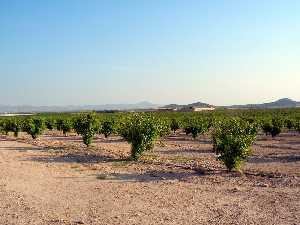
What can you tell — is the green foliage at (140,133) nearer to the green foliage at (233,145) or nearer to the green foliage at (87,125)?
the green foliage at (233,145)

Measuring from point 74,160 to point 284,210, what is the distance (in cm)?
1539

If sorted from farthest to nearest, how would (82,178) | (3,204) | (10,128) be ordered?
(10,128) < (82,178) < (3,204)

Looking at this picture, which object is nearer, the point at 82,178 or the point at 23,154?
the point at 82,178

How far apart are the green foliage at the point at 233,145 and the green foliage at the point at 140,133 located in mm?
4850

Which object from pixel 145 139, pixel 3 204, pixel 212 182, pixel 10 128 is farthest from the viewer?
pixel 10 128

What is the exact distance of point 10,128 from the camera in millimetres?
→ 61562

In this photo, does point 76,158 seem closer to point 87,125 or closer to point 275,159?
point 87,125

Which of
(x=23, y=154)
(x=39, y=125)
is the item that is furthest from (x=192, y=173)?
(x=39, y=125)

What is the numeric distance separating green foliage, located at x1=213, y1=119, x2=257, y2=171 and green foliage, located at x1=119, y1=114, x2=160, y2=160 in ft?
15.9

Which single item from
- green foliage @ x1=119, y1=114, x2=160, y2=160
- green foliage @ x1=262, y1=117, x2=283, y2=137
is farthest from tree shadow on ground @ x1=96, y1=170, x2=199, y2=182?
green foliage @ x1=262, y1=117, x2=283, y2=137

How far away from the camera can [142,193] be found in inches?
659

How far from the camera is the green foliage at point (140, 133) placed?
1051 inches

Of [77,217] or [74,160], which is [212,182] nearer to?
[77,217]

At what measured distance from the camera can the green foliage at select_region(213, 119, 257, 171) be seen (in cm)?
2189
